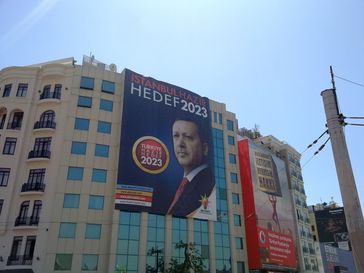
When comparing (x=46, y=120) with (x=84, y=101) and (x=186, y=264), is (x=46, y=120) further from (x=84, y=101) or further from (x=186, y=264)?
(x=186, y=264)

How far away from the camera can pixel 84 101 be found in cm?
4922

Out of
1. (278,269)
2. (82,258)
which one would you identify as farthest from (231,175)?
(82,258)

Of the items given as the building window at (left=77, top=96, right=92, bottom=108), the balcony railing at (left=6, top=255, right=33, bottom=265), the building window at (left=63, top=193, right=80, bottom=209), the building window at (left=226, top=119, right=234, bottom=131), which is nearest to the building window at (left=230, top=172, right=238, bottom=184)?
the building window at (left=226, top=119, right=234, bottom=131)

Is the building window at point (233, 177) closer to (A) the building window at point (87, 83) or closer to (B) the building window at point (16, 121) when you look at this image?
(A) the building window at point (87, 83)

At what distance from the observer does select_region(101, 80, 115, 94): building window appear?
51031mm

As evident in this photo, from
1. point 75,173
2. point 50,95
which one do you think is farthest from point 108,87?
point 75,173

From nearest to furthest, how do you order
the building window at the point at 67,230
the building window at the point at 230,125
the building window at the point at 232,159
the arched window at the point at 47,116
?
the building window at the point at 67,230 < the arched window at the point at 47,116 < the building window at the point at 232,159 < the building window at the point at 230,125

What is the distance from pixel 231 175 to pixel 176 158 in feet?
36.1

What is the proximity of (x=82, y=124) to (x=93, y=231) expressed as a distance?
1384 centimetres

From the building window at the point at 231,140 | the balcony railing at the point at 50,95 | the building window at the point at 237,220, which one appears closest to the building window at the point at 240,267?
the building window at the point at 237,220

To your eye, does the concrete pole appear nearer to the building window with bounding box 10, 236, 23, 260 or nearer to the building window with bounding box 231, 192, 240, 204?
the building window with bounding box 10, 236, 23, 260

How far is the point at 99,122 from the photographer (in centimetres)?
4862

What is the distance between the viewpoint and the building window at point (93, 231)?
4250 centimetres

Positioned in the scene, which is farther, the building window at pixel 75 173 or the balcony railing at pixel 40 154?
the balcony railing at pixel 40 154
